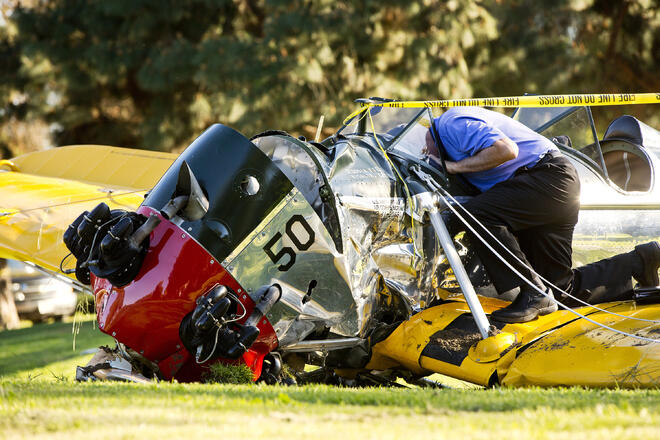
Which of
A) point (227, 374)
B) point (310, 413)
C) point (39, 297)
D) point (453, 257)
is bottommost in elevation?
point (39, 297)

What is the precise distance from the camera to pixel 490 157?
18.2 feet

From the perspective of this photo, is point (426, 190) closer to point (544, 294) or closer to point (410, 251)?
point (410, 251)

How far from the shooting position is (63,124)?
16828 mm

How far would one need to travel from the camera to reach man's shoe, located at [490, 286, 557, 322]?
18.1 ft

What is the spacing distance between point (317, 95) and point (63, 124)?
6046mm

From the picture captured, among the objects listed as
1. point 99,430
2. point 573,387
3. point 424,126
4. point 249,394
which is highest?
point 424,126

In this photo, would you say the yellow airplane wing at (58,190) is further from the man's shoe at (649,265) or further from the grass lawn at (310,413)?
the man's shoe at (649,265)

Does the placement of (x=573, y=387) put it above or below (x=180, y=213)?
below

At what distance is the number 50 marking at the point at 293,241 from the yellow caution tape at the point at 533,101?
146cm

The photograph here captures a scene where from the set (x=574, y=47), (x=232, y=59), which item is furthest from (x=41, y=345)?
(x=574, y=47)

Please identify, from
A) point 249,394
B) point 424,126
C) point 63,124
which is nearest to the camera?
point 249,394

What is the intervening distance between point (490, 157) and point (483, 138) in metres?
0.15

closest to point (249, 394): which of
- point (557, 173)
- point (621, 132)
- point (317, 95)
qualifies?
point (557, 173)

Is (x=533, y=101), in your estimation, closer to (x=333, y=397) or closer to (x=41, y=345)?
(x=333, y=397)
